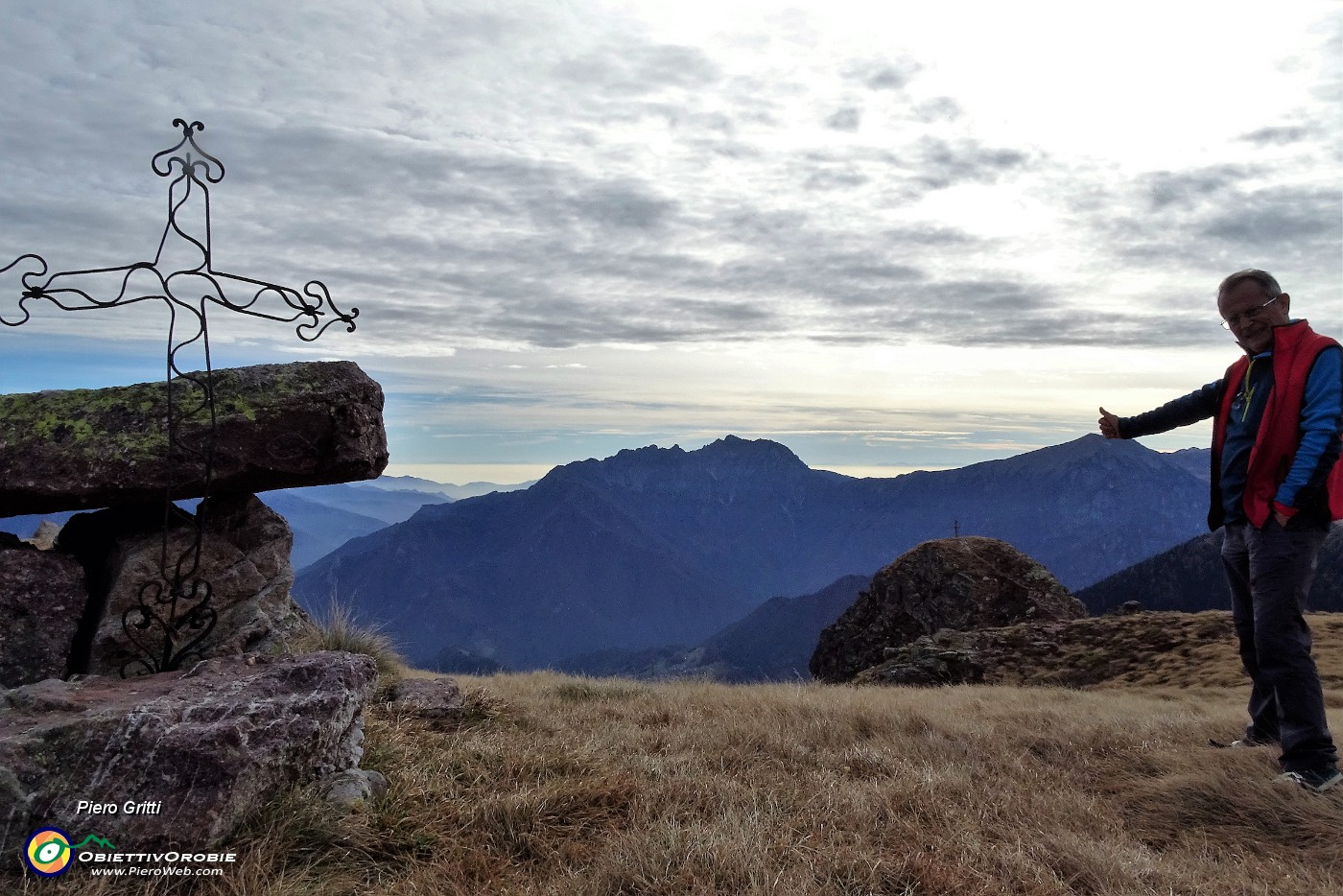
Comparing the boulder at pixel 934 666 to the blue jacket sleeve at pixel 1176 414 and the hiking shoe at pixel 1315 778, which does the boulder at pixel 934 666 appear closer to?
the blue jacket sleeve at pixel 1176 414

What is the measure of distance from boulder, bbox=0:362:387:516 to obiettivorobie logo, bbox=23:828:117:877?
300 cm

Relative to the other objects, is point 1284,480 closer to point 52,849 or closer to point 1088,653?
point 52,849

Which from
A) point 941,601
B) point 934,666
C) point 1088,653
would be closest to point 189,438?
point 934,666

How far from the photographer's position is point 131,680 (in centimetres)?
514

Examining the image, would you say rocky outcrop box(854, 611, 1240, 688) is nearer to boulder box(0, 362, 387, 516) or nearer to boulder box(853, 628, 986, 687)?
boulder box(853, 628, 986, 687)

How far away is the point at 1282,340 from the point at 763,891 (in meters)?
5.51

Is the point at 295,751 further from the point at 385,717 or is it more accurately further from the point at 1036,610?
the point at 1036,610

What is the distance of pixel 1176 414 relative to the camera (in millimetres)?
6738

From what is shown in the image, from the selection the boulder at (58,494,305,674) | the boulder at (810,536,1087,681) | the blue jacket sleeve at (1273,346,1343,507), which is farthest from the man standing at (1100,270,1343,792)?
the boulder at (810,536,1087,681)

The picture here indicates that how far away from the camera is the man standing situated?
532 cm

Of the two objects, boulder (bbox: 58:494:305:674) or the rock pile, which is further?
boulder (bbox: 58:494:305:674)

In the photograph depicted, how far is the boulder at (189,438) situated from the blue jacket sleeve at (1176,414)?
23.1ft

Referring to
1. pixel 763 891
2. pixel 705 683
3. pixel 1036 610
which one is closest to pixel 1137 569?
pixel 1036 610

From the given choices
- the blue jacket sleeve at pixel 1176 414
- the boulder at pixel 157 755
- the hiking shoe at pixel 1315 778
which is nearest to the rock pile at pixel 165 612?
the boulder at pixel 157 755
